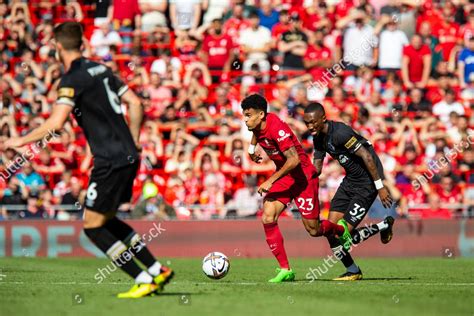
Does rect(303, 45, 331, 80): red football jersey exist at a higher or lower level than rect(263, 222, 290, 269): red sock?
higher

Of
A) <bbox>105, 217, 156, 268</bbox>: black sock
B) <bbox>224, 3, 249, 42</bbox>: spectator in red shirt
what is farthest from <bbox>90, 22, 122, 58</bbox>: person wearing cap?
<bbox>105, 217, 156, 268</bbox>: black sock

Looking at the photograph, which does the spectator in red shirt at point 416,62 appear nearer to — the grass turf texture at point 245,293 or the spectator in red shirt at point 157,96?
the spectator in red shirt at point 157,96

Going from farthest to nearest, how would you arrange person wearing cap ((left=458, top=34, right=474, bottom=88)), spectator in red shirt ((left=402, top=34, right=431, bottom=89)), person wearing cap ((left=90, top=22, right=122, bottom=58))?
person wearing cap ((left=90, top=22, right=122, bottom=58)), person wearing cap ((left=458, top=34, right=474, bottom=88)), spectator in red shirt ((left=402, top=34, right=431, bottom=89))

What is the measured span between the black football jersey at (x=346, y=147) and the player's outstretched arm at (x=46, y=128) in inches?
194

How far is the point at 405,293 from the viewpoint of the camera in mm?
12266

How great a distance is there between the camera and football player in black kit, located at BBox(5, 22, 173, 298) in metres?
10.6

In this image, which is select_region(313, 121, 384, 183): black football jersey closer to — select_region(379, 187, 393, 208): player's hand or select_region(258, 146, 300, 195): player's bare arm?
select_region(379, 187, 393, 208): player's hand

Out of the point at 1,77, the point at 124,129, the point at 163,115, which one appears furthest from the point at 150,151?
the point at 124,129

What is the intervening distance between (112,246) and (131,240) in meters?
0.23

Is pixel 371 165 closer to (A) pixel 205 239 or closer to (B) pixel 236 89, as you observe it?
(A) pixel 205 239

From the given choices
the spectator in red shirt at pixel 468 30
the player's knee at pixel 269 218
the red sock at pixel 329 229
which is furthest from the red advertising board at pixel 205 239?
the player's knee at pixel 269 218

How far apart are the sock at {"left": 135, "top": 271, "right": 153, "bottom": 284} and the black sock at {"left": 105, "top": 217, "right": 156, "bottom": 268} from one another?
9cm

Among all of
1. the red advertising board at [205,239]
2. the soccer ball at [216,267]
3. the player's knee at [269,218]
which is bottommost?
the red advertising board at [205,239]

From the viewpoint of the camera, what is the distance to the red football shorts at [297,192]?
14312mm
